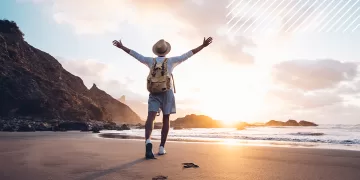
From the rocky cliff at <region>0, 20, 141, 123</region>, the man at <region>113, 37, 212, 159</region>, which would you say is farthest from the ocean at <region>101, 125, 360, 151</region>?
the rocky cliff at <region>0, 20, 141, 123</region>

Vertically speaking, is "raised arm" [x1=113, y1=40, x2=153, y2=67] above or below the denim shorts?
above

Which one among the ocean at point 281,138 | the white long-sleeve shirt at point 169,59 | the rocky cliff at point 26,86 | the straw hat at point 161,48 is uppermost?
the rocky cliff at point 26,86

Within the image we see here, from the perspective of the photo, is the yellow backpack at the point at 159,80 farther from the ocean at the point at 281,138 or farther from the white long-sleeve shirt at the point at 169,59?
the ocean at the point at 281,138

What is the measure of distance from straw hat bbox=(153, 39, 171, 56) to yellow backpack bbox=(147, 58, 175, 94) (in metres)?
0.42

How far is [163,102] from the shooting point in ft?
16.9

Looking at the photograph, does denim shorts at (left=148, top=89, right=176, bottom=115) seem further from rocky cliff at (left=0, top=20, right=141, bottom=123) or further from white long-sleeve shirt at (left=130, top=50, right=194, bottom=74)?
rocky cliff at (left=0, top=20, right=141, bottom=123)

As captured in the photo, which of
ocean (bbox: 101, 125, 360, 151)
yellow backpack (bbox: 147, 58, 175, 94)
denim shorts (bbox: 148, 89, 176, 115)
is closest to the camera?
yellow backpack (bbox: 147, 58, 175, 94)

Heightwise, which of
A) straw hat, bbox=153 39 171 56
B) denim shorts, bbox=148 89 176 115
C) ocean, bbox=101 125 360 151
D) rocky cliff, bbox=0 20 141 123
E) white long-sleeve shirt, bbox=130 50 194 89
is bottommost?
ocean, bbox=101 125 360 151

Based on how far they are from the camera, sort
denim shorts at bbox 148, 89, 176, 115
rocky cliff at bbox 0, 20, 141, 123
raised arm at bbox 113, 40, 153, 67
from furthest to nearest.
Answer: rocky cliff at bbox 0, 20, 141, 123
raised arm at bbox 113, 40, 153, 67
denim shorts at bbox 148, 89, 176, 115

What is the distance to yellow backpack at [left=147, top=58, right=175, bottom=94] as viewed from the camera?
16.1ft

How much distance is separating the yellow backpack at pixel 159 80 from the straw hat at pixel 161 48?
1.39ft

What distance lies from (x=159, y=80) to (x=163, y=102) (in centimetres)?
45

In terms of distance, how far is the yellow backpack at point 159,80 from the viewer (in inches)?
194

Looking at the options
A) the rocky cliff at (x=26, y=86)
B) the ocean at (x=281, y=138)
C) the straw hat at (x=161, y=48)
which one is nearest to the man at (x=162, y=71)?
the straw hat at (x=161, y=48)
